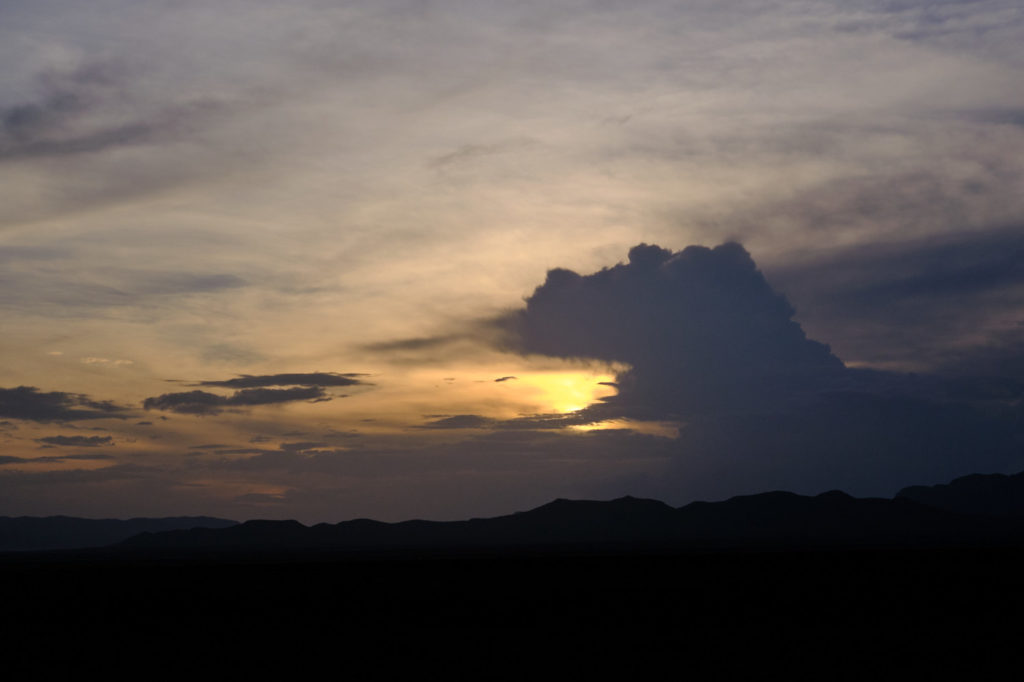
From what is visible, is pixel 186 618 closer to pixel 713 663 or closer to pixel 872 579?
pixel 713 663

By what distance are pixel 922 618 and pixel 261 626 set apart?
97.0ft

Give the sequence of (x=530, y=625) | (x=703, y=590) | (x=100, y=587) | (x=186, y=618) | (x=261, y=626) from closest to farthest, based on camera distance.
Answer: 1. (x=530, y=625)
2. (x=261, y=626)
3. (x=186, y=618)
4. (x=703, y=590)
5. (x=100, y=587)

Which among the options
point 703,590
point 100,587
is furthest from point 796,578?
point 100,587

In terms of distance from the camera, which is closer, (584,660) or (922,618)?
(584,660)

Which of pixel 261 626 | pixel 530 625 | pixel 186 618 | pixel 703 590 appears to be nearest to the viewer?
pixel 530 625

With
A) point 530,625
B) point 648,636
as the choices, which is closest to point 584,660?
point 648,636

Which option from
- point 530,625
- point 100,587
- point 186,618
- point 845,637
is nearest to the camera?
point 845,637

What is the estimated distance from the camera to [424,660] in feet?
112

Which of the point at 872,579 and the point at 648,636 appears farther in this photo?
the point at 872,579

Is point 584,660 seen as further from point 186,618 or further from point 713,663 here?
point 186,618

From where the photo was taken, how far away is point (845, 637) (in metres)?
37.8

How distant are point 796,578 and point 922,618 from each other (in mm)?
30544

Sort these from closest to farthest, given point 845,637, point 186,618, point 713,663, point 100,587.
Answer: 1. point 713,663
2. point 845,637
3. point 186,618
4. point 100,587

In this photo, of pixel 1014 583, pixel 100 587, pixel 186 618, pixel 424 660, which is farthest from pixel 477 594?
pixel 100 587
